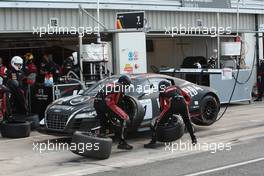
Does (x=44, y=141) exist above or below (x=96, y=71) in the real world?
below

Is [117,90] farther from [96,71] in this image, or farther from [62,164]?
[96,71]

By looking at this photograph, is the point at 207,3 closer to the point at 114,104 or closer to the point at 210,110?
the point at 210,110

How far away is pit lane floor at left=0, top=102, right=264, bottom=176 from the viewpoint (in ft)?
28.3

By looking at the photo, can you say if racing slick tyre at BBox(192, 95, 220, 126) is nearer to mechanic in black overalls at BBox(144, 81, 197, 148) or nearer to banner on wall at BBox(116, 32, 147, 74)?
mechanic in black overalls at BBox(144, 81, 197, 148)

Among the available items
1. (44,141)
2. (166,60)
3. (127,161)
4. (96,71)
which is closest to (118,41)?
(96,71)

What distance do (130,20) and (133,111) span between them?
16.8ft

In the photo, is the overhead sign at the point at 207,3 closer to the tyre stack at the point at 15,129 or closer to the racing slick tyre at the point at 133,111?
the tyre stack at the point at 15,129

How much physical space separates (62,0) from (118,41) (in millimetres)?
2105

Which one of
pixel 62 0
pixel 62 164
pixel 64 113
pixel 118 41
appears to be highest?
pixel 62 0

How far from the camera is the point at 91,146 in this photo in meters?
9.66

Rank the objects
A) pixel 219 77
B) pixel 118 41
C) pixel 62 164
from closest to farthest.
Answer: pixel 62 164 < pixel 118 41 < pixel 219 77

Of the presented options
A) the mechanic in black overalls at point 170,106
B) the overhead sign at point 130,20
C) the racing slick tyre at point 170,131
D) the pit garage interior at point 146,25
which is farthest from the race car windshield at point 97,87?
the pit garage interior at point 146,25

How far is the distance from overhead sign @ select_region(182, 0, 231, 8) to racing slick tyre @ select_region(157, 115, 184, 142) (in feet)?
30.8

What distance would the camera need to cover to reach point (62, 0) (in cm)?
1591
